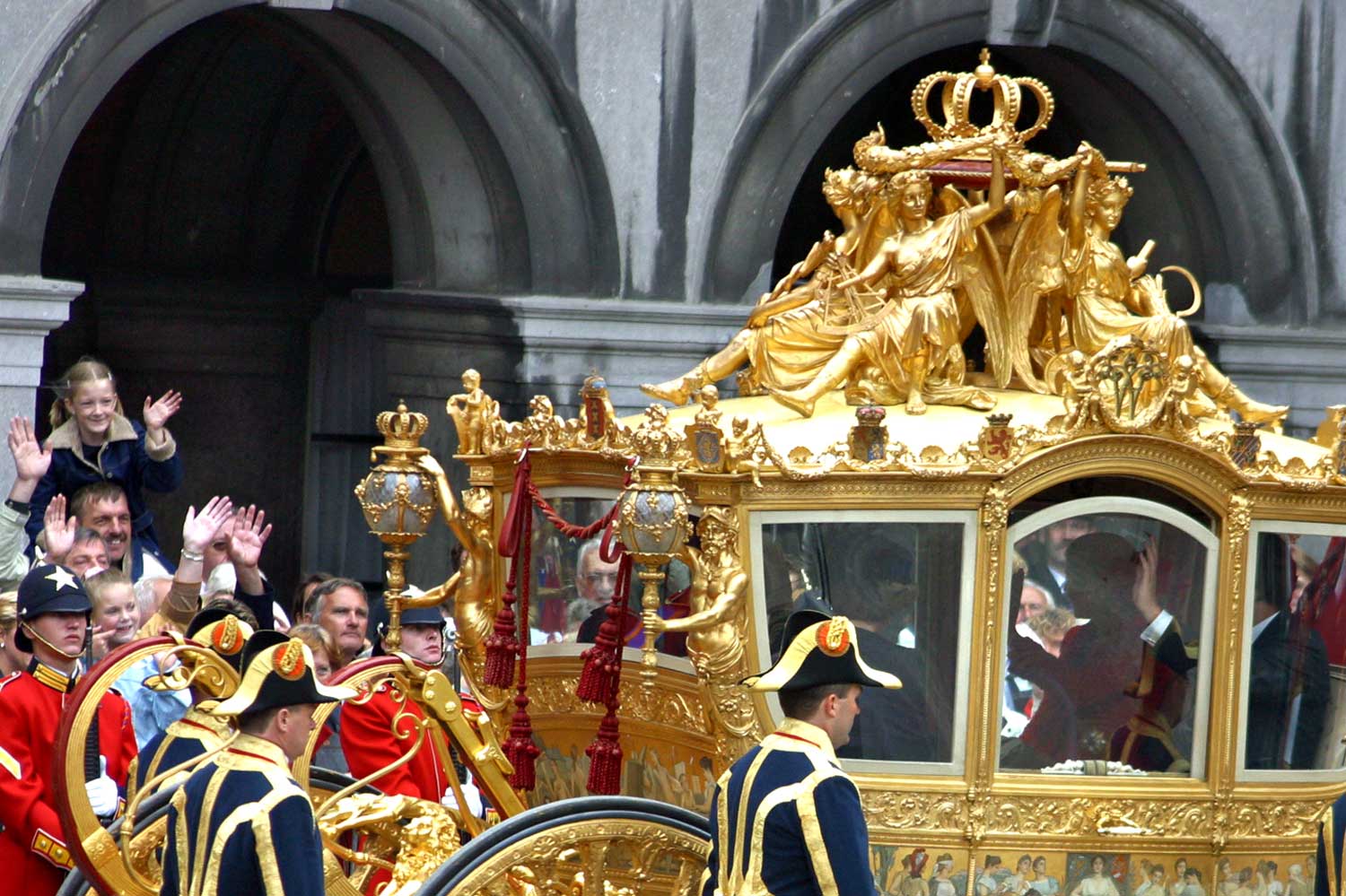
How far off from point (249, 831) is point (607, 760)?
4.30 ft

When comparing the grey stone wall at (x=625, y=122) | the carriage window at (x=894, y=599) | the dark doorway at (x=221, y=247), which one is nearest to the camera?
the carriage window at (x=894, y=599)

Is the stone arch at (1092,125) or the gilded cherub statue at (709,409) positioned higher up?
the stone arch at (1092,125)

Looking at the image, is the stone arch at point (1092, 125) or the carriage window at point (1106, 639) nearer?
the carriage window at point (1106, 639)

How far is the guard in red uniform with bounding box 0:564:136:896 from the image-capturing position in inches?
267

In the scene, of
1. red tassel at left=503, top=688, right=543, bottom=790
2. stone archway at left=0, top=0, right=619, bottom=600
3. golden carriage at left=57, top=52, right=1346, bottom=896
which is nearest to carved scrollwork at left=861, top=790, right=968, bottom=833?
golden carriage at left=57, top=52, right=1346, bottom=896

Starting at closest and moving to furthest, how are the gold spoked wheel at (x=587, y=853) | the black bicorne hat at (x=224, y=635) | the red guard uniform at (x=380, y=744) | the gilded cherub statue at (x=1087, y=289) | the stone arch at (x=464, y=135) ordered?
1. the gold spoked wheel at (x=587, y=853)
2. the black bicorne hat at (x=224, y=635)
3. the gilded cherub statue at (x=1087, y=289)
4. the red guard uniform at (x=380, y=744)
5. the stone arch at (x=464, y=135)

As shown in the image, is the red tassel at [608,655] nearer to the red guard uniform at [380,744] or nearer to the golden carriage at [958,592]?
the golden carriage at [958,592]

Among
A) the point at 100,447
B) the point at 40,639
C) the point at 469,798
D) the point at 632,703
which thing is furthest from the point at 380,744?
the point at 100,447

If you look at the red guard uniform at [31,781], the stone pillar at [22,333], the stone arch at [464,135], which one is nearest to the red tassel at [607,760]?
the red guard uniform at [31,781]

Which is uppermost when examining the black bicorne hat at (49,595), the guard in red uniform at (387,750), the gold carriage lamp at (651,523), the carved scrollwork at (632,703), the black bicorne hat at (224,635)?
the gold carriage lamp at (651,523)

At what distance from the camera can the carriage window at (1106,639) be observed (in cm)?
657

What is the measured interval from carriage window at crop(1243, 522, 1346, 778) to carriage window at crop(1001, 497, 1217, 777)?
15 centimetres

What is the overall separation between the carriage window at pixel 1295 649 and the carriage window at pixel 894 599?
0.80 m

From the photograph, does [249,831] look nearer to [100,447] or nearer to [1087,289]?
[1087,289]
